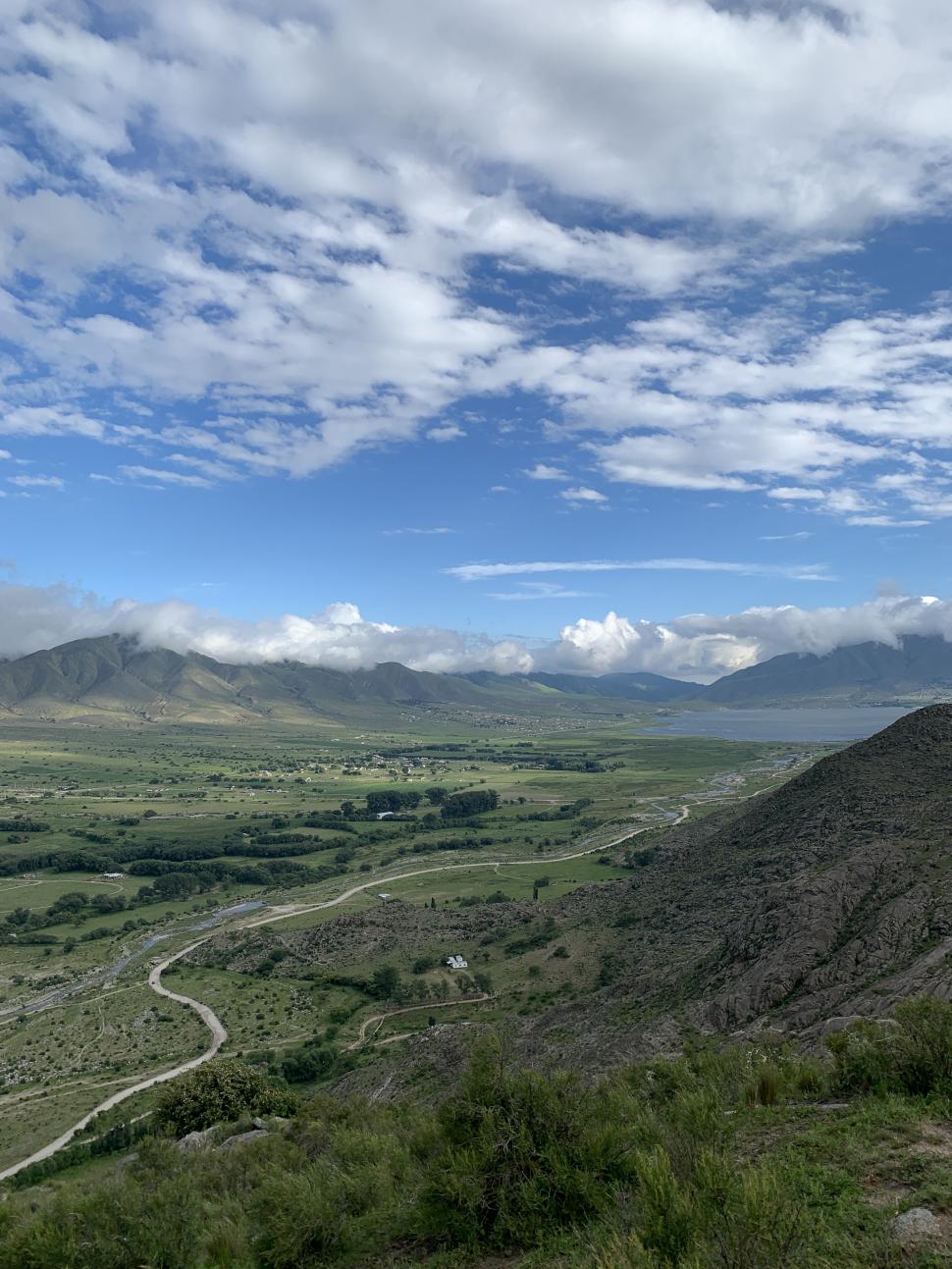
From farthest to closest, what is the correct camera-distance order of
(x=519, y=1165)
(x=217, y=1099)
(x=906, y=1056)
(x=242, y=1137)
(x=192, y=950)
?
(x=192, y=950), (x=217, y=1099), (x=242, y=1137), (x=906, y=1056), (x=519, y=1165)

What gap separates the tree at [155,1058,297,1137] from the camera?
130 ft

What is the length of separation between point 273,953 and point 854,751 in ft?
229

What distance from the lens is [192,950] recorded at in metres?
90.8

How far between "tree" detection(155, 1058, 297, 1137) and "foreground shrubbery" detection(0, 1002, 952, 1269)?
1747cm

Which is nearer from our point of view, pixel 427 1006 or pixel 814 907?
pixel 814 907

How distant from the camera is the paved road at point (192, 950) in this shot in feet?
153

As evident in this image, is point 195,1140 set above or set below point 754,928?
below

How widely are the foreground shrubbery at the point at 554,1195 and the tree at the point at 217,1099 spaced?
17471mm

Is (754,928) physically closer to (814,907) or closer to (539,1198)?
(814,907)

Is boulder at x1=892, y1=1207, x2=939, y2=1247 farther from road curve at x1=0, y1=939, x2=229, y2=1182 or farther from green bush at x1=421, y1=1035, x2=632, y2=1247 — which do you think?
road curve at x1=0, y1=939, x2=229, y2=1182

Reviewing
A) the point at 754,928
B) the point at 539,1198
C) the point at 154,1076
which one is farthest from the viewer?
the point at 154,1076

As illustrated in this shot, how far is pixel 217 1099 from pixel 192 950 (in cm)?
5648

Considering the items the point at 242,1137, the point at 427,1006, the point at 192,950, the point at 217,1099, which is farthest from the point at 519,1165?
the point at 192,950

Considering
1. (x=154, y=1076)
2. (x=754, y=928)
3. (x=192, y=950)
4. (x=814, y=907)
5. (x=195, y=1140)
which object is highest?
(x=814, y=907)
